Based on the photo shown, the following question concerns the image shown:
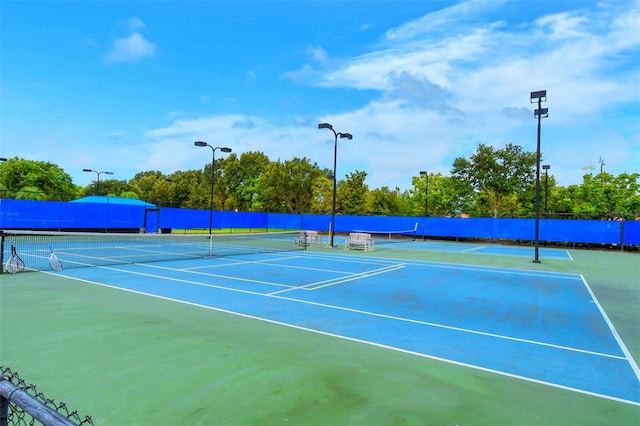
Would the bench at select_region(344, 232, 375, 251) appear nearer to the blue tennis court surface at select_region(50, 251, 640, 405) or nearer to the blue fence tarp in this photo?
the blue tennis court surface at select_region(50, 251, 640, 405)

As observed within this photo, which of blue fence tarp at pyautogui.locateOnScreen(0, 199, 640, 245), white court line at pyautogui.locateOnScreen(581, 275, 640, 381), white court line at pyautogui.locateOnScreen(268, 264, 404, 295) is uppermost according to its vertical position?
blue fence tarp at pyautogui.locateOnScreen(0, 199, 640, 245)

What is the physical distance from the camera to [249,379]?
4.34 metres

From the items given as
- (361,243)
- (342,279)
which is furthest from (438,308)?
(361,243)

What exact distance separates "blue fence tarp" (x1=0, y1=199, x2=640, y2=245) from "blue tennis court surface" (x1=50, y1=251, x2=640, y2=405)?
66.6 feet

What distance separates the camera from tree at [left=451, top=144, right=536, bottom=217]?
42.4 m

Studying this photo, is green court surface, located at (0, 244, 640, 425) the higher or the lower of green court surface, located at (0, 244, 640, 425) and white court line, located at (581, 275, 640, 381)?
the higher

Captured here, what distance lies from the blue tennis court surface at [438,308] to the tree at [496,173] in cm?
3055

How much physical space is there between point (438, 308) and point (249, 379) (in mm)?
5374

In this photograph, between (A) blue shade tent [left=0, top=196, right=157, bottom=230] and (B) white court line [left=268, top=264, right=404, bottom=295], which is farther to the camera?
(A) blue shade tent [left=0, top=196, right=157, bottom=230]

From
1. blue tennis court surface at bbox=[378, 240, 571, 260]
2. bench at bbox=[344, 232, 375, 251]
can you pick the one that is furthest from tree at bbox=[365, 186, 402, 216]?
bench at bbox=[344, 232, 375, 251]

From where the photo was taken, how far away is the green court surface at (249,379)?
143 inches

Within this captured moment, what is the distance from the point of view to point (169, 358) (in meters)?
4.91

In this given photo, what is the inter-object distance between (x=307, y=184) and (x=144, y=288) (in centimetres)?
4980

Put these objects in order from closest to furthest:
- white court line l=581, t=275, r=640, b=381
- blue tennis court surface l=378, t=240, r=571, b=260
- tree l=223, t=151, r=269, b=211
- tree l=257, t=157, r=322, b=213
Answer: white court line l=581, t=275, r=640, b=381 → blue tennis court surface l=378, t=240, r=571, b=260 → tree l=257, t=157, r=322, b=213 → tree l=223, t=151, r=269, b=211
